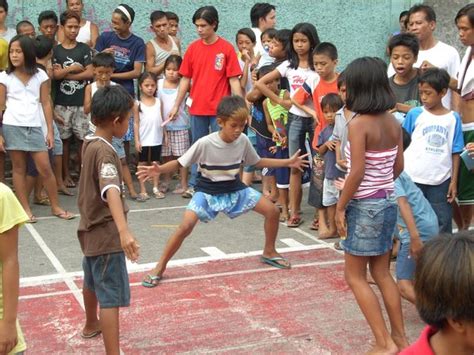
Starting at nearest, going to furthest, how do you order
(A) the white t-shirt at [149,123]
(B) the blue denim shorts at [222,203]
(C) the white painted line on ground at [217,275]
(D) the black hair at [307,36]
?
(C) the white painted line on ground at [217,275]
(B) the blue denim shorts at [222,203]
(D) the black hair at [307,36]
(A) the white t-shirt at [149,123]

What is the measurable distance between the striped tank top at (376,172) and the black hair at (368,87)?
0.81 feet

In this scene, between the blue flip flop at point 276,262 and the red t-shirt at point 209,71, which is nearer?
the blue flip flop at point 276,262

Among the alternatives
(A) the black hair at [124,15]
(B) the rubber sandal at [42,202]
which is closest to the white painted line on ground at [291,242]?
(B) the rubber sandal at [42,202]

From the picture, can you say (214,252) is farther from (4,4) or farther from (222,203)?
(4,4)

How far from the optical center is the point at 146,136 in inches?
358

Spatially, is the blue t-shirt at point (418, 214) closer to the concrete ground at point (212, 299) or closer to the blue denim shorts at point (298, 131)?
the concrete ground at point (212, 299)

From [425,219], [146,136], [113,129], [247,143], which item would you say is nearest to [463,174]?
[425,219]

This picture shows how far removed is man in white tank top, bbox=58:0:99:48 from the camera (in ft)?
31.8

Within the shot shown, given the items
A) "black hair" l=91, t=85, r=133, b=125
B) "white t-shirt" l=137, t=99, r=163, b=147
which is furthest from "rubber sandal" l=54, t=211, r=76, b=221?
"black hair" l=91, t=85, r=133, b=125

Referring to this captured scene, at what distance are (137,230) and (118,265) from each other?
3.15m

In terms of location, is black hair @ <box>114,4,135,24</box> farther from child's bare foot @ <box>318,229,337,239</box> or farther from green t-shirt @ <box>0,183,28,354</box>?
green t-shirt @ <box>0,183,28,354</box>

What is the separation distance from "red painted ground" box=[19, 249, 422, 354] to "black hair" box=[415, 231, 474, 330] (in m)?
2.75

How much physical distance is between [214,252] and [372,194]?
8.26ft

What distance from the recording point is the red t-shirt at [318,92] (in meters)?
7.30
